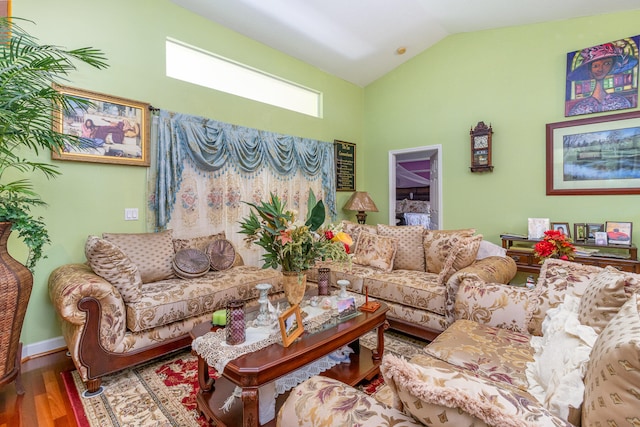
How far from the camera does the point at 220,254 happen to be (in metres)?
3.30

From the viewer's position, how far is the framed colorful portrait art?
3262 mm

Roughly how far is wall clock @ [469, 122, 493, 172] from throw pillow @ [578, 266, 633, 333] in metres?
2.90

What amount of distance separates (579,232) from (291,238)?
339 cm

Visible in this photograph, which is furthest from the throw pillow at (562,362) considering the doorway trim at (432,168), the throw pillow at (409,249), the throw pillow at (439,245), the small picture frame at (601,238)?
the doorway trim at (432,168)

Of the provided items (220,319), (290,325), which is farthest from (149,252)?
(290,325)

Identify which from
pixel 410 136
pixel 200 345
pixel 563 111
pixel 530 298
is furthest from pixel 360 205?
pixel 200 345

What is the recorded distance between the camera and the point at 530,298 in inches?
76.5

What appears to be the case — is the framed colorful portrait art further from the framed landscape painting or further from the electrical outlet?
the electrical outlet

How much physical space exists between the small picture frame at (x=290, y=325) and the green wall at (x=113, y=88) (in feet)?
7.19

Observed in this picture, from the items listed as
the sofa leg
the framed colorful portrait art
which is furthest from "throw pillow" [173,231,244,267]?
the framed colorful portrait art

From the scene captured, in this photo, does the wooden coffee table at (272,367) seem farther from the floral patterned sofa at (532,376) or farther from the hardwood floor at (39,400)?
the hardwood floor at (39,400)

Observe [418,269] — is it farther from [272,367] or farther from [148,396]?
[148,396]

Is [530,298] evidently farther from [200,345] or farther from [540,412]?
[200,345]

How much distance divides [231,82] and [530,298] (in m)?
3.71
